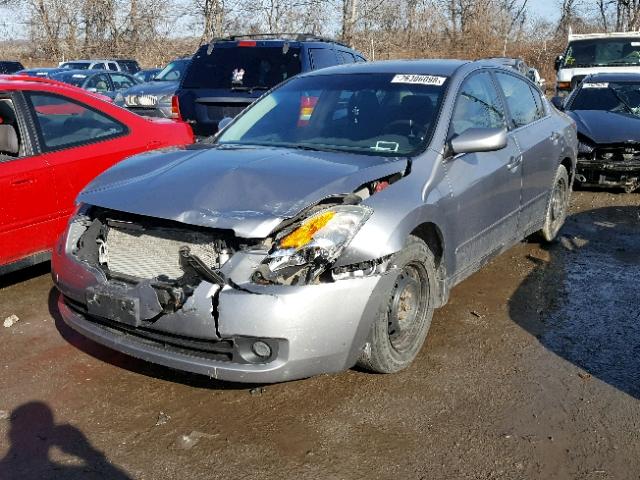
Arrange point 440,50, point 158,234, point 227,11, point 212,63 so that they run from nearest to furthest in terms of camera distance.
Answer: point 158,234 < point 212,63 < point 227,11 < point 440,50

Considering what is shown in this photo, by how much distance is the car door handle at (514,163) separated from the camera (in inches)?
186

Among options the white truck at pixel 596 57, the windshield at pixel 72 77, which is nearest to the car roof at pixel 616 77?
the white truck at pixel 596 57

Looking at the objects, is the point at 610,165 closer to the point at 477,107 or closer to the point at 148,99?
the point at 477,107

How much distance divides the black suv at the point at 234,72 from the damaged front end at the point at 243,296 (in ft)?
16.1

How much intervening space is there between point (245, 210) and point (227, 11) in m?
26.1

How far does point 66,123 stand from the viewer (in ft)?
17.3

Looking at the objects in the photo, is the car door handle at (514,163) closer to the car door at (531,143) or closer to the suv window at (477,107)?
the car door at (531,143)

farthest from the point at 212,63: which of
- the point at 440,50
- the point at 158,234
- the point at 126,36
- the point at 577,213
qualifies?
the point at 126,36

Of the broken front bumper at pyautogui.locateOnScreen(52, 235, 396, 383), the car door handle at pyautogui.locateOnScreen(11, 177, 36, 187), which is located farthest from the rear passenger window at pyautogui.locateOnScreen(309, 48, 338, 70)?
the broken front bumper at pyautogui.locateOnScreen(52, 235, 396, 383)

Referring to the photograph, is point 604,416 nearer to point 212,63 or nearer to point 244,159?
point 244,159

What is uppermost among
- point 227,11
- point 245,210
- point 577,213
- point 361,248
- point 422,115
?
point 227,11

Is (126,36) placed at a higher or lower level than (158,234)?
higher

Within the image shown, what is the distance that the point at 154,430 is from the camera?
3.19 meters

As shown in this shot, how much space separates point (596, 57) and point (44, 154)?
13701 millimetres
